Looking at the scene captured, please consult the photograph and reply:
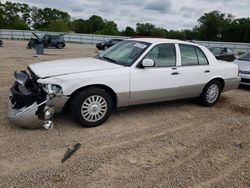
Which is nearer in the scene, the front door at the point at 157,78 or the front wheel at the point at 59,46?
the front door at the point at 157,78

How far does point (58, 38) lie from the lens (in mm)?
27234

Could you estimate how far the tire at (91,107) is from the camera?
14.0 feet

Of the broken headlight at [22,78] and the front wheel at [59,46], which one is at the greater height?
the broken headlight at [22,78]

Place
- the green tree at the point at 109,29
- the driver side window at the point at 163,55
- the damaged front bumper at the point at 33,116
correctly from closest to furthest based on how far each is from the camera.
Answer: the damaged front bumper at the point at 33,116 → the driver side window at the point at 163,55 → the green tree at the point at 109,29

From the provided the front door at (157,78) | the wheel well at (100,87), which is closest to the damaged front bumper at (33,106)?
the wheel well at (100,87)

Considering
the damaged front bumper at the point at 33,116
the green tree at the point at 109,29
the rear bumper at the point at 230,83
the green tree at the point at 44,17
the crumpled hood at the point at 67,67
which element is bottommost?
the damaged front bumper at the point at 33,116

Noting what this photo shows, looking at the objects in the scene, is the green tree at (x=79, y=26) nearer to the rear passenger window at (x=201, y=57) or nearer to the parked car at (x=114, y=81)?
the rear passenger window at (x=201, y=57)

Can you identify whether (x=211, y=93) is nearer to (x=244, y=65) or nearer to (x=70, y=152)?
(x=244, y=65)

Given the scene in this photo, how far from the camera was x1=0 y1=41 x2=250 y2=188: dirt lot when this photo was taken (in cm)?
309

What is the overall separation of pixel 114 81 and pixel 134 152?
4.42 feet

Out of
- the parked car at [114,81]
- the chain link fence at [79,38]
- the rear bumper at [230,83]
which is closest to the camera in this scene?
the parked car at [114,81]

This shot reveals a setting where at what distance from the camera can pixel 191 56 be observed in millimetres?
5633

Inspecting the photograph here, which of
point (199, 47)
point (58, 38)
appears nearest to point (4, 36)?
point (58, 38)

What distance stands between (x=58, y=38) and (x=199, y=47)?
23.6 meters
